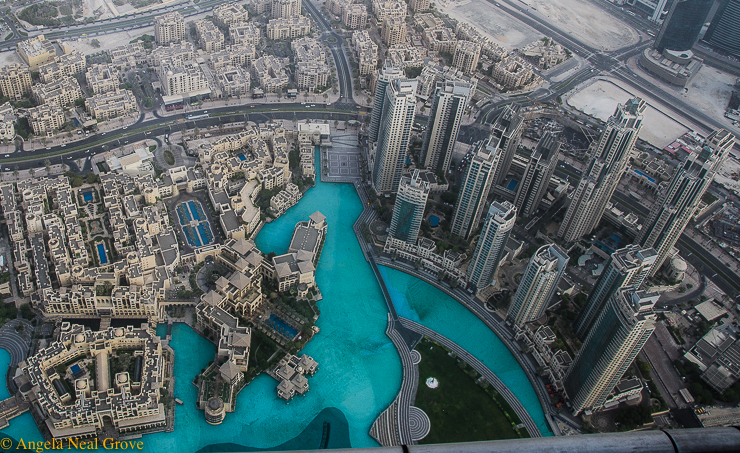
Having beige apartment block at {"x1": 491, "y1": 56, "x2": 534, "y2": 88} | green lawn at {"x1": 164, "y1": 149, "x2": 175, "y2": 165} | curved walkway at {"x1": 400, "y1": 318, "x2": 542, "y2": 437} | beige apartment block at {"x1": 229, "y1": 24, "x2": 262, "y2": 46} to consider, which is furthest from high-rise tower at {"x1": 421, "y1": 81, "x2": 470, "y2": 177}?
beige apartment block at {"x1": 229, "y1": 24, "x2": 262, "y2": 46}

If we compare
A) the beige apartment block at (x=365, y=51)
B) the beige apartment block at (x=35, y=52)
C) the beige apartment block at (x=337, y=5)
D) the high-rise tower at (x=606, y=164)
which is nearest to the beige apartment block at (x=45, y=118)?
the beige apartment block at (x=35, y=52)

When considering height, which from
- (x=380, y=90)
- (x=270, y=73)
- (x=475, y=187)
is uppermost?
(x=380, y=90)

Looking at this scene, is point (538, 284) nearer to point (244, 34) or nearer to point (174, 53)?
point (174, 53)

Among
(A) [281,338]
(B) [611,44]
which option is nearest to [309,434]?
(A) [281,338]

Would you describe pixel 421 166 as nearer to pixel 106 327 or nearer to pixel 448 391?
pixel 448 391

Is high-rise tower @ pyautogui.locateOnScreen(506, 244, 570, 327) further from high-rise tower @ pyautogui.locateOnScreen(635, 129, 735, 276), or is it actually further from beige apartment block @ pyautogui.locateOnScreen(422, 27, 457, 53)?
beige apartment block @ pyautogui.locateOnScreen(422, 27, 457, 53)

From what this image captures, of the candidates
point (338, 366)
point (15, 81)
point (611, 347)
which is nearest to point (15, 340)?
point (338, 366)
